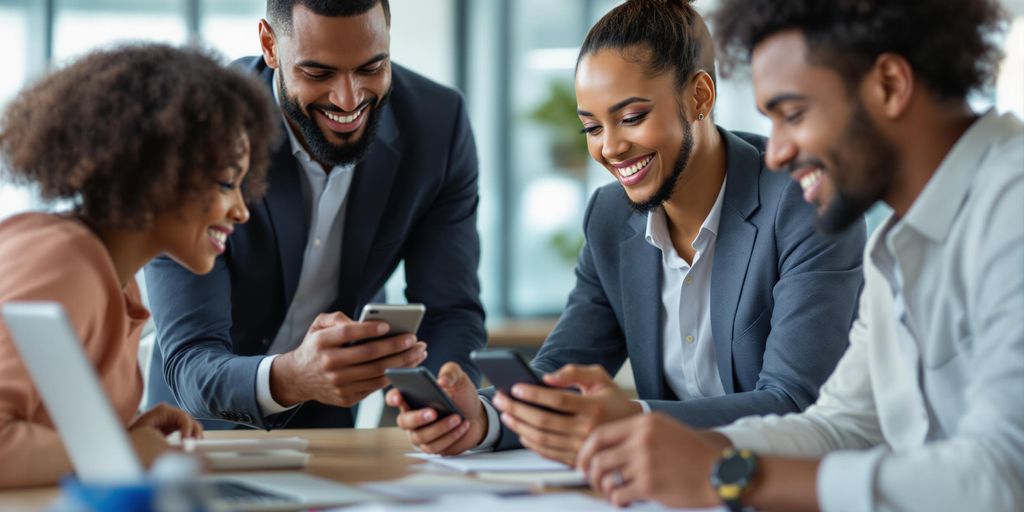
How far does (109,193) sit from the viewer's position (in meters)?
1.70

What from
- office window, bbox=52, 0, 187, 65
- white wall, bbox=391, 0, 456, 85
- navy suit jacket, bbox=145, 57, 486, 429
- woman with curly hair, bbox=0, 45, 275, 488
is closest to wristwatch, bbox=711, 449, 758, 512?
woman with curly hair, bbox=0, 45, 275, 488

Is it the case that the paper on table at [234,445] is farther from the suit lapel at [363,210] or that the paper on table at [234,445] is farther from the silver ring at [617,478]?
the suit lapel at [363,210]

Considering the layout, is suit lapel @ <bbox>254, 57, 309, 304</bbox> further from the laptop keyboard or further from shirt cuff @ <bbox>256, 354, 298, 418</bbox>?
the laptop keyboard

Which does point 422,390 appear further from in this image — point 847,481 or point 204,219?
point 847,481

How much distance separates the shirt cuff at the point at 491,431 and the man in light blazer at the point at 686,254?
12 mm

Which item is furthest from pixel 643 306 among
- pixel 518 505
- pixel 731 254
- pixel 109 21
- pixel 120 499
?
pixel 109 21

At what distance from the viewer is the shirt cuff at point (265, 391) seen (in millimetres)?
2471

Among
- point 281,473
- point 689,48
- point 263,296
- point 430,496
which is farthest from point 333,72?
point 430,496

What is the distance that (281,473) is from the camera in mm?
1843

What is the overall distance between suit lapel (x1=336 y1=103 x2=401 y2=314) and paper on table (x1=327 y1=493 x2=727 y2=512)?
1438mm

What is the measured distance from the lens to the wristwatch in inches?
56.7

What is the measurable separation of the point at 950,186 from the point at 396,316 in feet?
3.55

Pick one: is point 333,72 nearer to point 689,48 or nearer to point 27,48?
point 689,48

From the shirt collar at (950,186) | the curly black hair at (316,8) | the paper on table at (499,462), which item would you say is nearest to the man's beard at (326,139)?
the curly black hair at (316,8)
